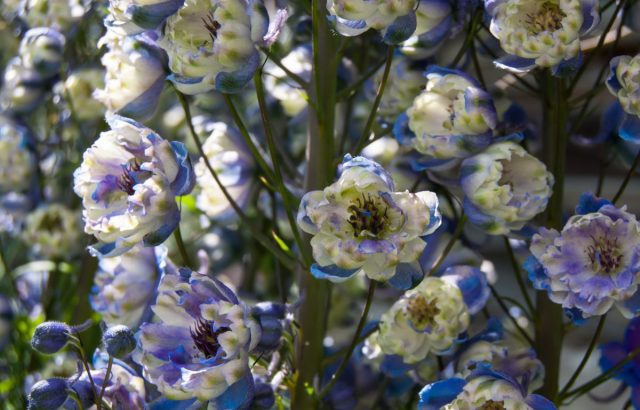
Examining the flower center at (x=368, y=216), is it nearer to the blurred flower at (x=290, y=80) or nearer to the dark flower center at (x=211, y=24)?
the dark flower center at (x=211, y=24)

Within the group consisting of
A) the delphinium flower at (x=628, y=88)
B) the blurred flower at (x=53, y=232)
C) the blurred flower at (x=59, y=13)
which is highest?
the delphinium flower at (x=628, y=88)

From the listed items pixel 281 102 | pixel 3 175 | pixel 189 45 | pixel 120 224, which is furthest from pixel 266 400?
pixel 3 175

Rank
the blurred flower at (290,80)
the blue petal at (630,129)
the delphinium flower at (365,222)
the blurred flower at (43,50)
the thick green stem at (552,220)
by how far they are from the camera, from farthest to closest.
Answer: the blurred flower at (43,50) → the blurred flower at (290,80) → the thick green stem at (552,220) → the blue petal at (630,129) → the delphinium flower at (365,222)

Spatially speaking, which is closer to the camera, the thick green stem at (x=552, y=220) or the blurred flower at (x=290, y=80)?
the thick green stem at (x=552, y=220)

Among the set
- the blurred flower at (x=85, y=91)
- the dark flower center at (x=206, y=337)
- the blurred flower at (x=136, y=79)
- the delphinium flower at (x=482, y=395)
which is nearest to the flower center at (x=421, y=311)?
the delphinium flower at (x=482, y=395)

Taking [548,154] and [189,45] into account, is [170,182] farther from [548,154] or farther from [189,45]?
[548,154]

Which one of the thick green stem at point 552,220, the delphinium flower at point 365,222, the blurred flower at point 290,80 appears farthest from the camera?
the blurred flower at point 290,80

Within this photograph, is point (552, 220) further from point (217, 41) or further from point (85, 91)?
point (85, 91)
